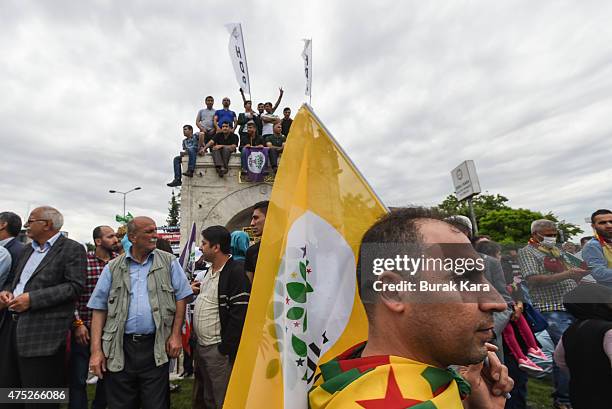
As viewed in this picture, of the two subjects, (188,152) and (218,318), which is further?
(188,152)

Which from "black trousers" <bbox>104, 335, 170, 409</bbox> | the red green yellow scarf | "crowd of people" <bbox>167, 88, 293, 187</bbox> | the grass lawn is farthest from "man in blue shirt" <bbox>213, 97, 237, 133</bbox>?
the red green yellow scarf

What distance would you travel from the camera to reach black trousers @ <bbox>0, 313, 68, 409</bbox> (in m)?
3.34

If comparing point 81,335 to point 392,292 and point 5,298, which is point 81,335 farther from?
point 392,292

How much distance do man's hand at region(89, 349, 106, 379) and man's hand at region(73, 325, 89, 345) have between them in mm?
915

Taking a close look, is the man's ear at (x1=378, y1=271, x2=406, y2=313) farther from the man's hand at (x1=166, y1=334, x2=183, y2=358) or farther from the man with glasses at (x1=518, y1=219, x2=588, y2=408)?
the man's hand at (x1=166, y1=334, x2=183, y2=358)

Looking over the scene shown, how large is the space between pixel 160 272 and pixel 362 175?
2.37 m

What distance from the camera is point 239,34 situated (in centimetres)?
1262

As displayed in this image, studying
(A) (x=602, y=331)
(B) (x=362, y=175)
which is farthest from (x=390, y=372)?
(A) (x=602, y=331)

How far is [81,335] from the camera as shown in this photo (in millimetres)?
3834

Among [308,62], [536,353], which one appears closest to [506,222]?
[308,62]

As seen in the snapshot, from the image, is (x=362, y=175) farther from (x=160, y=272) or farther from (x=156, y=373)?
(x=156, y=373)

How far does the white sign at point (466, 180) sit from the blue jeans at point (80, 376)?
206 inches

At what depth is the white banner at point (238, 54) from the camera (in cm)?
1252

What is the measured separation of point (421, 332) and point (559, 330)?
3.22m
